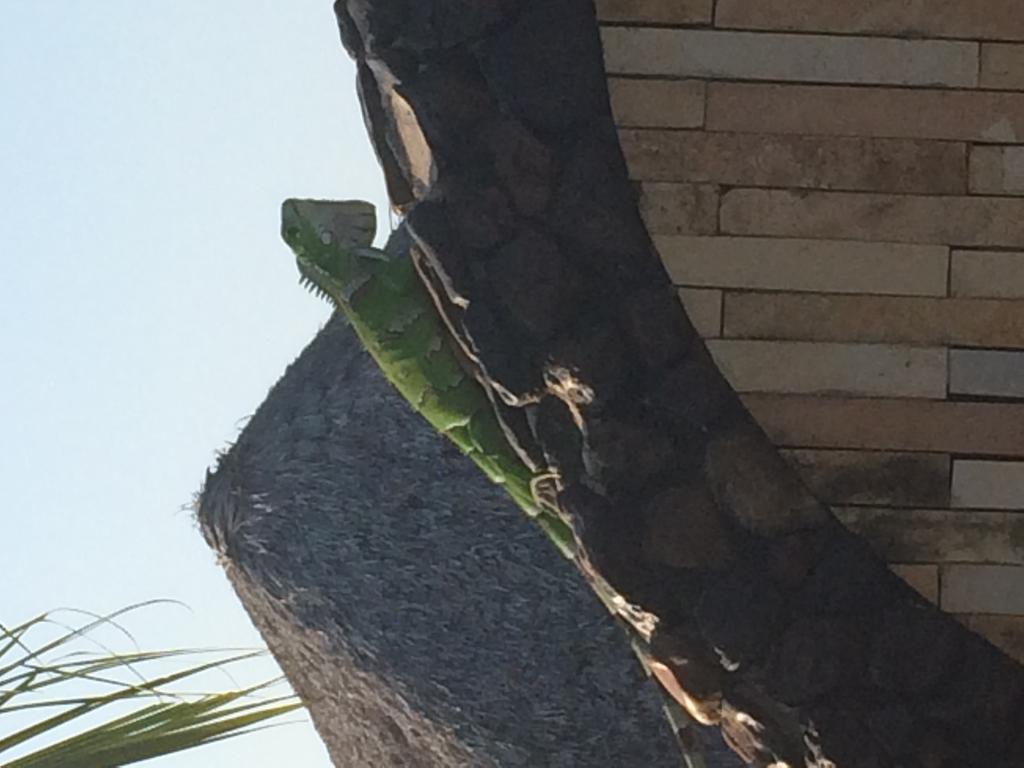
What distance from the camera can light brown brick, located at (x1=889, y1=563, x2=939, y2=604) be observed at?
2.68ft

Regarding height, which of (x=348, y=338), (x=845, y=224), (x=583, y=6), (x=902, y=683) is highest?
(x=348, y=338)

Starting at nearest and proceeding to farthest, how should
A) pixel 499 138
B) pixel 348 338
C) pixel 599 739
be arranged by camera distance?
pixel 499 138 → pixel 599 739 → pixel 348 338

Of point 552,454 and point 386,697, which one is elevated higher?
point 386,697

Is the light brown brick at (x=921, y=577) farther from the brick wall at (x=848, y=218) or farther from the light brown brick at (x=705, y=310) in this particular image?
the light brown brick at (x=705, y=310)

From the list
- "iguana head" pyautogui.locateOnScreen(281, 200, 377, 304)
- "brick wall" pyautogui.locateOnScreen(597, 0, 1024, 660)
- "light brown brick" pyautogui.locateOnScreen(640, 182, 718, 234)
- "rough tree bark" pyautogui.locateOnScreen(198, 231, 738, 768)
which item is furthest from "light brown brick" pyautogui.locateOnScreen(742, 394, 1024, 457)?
"rough tree bark" pyautogui.locateOnScreen(198, 231, 738, 768)

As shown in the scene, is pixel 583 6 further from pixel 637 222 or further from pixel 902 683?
pixel 902 683

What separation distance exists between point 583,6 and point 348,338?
142 cm

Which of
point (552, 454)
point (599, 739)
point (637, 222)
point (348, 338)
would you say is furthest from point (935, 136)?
point (348, 338)

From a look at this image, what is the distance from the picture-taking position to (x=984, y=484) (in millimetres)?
821

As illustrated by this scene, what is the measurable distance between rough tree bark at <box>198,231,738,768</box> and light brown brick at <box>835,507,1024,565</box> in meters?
1.06

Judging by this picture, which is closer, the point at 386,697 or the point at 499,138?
the point at 499,138

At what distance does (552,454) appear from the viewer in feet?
2.68

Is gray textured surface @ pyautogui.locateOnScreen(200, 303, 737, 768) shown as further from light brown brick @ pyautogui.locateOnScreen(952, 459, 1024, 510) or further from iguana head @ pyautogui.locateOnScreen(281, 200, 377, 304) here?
light brown brick @ pyautogui.locateOnScreen(952, 459, 1024, 510)

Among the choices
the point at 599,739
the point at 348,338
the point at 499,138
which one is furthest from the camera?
the point at 348,338
